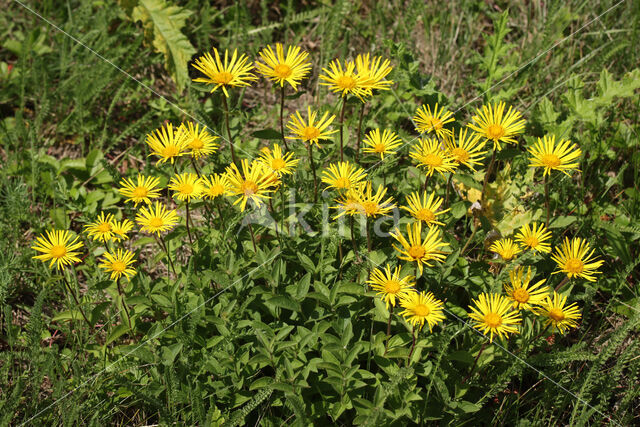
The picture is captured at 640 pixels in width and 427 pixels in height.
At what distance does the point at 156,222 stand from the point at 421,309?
117cm

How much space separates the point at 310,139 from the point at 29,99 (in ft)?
7.65

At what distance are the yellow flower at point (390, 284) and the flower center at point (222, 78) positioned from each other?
1037 millimetres

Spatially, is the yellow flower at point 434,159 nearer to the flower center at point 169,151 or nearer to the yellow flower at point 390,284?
the yellow flower at point 390,284

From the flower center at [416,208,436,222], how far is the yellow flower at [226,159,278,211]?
0.61 metres

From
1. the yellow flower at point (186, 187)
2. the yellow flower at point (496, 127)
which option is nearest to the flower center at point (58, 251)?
the yellow flower at point (186, 187)

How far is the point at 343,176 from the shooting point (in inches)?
94.3

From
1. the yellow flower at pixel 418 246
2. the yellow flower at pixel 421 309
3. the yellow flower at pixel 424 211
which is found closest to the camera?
the yellow flower at pixel 421 309

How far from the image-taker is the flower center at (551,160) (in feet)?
8.02

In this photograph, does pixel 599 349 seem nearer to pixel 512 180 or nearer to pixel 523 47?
Result: pixel 512 180

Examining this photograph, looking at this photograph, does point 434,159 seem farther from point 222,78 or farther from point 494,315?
point 222,78

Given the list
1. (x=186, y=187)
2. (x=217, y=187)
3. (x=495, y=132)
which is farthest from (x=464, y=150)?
(x=186, y=187)

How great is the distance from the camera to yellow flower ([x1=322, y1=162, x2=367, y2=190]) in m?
2.34

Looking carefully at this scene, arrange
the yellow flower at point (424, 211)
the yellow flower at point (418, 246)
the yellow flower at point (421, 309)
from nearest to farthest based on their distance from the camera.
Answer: the yellow flower at point (421, 309) < the yellow flower at point (418, 246) < the yellow flower at point (424, 211)

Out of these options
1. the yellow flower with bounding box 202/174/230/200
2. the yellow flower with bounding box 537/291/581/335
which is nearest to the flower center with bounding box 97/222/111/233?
the yellow flower with bounding box 202/174/230/200
